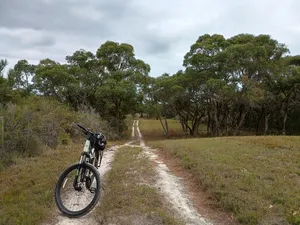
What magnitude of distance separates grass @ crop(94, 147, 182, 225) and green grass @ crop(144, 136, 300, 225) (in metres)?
1.29

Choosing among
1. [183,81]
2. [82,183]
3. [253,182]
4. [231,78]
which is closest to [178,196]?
[253,182]

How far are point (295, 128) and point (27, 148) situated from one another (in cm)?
3255

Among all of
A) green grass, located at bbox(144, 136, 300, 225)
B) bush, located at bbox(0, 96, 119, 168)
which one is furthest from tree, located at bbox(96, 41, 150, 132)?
green grass, located at bbox(144, 136, 300, 225)

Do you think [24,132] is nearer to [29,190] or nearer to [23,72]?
[29,190]

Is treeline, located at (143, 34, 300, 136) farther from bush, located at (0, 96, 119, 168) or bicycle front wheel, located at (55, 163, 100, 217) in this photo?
bicycle front wheel, located at (55, 163, 100, 217)

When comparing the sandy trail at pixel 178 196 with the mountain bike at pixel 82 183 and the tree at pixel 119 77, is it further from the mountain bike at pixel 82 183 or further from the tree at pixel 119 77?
the tree at pixel 119 77

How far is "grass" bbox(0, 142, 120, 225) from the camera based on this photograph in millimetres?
4367

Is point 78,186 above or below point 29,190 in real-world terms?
above

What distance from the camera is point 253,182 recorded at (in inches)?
239

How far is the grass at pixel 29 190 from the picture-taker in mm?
4367

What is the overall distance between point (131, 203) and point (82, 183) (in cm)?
95

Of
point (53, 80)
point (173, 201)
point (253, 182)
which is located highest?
point (53, 80)

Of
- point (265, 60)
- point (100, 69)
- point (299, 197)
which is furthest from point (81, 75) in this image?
point (299, 197)

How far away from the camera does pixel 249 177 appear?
648 cm
